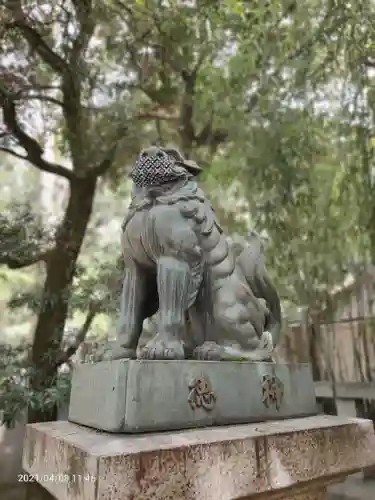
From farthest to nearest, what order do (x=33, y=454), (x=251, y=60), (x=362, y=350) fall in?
1. (x=362, y=350)
2. (x=251, y=60)
3. (x=33, y=454)

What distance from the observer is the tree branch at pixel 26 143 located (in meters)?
3.85

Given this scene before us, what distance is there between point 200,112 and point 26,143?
195cm

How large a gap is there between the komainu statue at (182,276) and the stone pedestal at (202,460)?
30 cm

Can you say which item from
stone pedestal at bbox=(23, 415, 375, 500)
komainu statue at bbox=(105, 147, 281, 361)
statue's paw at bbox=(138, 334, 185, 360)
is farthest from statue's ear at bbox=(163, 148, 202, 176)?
stone pedestal at bbox=(23, 415, 375, 500)

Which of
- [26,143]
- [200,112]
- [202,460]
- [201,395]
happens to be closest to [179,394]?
[201,395]

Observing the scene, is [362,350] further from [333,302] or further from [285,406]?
[285,406]

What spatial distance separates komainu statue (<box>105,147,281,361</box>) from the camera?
155 cm

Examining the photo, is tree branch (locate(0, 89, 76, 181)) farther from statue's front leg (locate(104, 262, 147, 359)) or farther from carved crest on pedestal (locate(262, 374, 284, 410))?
carved crest on pedestal (locate(262, 374, 284, 410))

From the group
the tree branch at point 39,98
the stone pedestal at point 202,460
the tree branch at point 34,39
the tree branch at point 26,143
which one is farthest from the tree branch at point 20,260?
the stone pedestal at point 202,460

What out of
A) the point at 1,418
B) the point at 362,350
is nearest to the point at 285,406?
the point at 1,418

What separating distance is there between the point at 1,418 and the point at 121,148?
2.68m

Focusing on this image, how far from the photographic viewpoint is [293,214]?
4566mm

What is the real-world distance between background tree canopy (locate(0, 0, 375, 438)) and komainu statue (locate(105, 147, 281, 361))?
6.34 feet

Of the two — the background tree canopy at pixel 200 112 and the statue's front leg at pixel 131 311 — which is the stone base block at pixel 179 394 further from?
the background tree canopy at pixel 200 112
